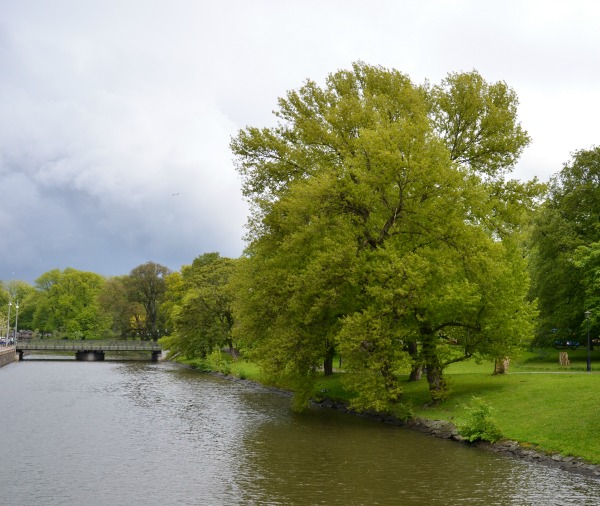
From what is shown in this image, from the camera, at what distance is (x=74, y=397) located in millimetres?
49875

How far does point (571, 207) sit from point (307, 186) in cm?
Answer: 3508

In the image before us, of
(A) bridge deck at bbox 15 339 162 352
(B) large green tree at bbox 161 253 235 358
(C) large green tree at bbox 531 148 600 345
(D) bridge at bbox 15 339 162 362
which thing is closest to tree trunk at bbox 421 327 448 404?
(C) large green tree at bbox 531 148 600 345

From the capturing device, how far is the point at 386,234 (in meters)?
37.8

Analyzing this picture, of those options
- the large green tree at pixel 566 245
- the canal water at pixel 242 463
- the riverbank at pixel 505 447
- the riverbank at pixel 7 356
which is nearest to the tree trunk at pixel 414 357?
the riverbank at pixel 505 447

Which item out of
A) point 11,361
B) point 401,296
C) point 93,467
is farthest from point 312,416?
point 11,361

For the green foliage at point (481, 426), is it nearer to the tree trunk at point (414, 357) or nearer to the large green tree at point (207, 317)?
the tree trunk at point (414, 357)

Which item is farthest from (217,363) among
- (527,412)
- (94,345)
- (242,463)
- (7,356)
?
(242,463)

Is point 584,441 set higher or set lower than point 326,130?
lower

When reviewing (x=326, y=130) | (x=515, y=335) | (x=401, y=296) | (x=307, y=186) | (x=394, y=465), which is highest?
(x=326, y=130)

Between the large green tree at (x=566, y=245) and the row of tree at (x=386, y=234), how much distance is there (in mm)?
15262

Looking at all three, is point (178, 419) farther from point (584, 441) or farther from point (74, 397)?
point (584, 441)

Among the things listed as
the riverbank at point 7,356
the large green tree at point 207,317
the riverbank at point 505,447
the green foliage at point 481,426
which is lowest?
the riverbank at point 505,447

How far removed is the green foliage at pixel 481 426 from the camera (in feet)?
96.4

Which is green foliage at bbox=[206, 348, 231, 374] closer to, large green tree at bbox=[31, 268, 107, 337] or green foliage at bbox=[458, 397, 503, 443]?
green foliage at bbox=[458, 397, 503, 443]
